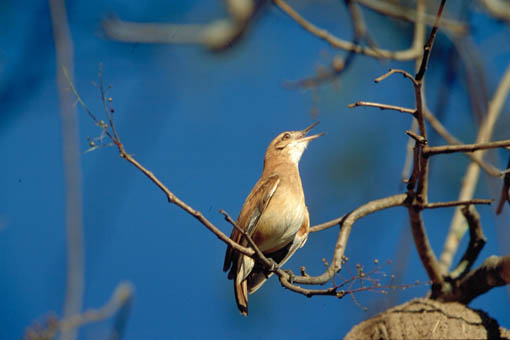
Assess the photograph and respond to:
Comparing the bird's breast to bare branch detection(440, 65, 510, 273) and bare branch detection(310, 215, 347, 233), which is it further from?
bare branch detection(440, 65, 510, 273)

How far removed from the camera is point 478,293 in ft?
18.2

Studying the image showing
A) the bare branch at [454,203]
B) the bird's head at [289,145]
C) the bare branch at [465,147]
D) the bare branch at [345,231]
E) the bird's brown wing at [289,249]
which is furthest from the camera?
the bird's head at [289,145]

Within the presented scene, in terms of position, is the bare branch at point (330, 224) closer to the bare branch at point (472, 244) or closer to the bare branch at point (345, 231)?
the bare branch at point (345, 231)

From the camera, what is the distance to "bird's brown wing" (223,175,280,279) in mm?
5172

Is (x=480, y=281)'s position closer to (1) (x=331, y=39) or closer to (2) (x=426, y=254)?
(2) (x=426, y=254)

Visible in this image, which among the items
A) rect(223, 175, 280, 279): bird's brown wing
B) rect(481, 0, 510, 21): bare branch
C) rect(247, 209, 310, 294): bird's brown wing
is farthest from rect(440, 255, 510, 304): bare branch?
rect(481, 0, 510, 21): bare branch

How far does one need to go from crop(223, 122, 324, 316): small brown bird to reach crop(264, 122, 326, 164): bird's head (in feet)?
2.02

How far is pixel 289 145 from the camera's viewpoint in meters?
6.62

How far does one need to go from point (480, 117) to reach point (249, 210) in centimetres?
272

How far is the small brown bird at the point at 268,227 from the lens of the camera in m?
5.23

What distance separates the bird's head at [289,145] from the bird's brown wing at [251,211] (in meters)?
0.86

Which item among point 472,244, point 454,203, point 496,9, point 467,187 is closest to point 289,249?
point 454,203

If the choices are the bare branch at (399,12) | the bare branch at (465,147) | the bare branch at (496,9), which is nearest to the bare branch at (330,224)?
the bare branch at (465,147)

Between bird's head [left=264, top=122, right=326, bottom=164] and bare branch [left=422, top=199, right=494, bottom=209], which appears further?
bird's head [left=264, top=122, right=326, bottom=164]
